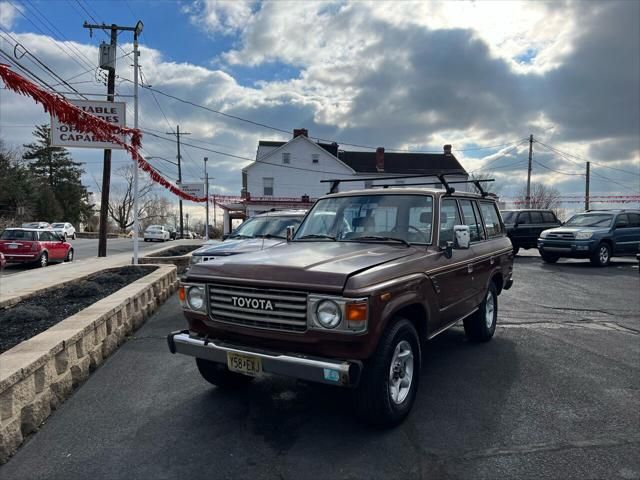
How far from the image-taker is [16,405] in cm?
332

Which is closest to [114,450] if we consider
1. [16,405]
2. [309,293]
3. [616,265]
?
[16,405]

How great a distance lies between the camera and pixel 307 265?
351 cm

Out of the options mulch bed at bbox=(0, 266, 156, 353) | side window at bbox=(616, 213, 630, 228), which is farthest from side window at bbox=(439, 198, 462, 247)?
side window at bbox=(616, 213, 630, 228)

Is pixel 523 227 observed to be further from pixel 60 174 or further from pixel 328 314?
pixel 60 174

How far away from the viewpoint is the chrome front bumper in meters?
3.08

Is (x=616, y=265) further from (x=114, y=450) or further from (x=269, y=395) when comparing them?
(x=114, y=450)

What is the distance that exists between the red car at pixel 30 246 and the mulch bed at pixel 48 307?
9.80 m

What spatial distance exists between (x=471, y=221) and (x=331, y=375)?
3.28 meters

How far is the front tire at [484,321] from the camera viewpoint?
19.2ft

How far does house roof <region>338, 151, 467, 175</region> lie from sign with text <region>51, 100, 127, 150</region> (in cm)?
3318

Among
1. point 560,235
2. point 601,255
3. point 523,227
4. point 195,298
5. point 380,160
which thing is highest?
point 380,160

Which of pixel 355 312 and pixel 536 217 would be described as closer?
pixel 355 312

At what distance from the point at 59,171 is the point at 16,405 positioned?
65.1 metres

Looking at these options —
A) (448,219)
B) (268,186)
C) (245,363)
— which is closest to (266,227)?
(448,219)
